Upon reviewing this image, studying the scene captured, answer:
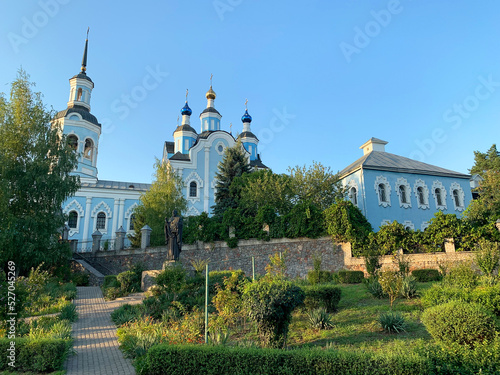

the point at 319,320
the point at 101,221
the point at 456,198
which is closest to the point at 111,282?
the point at 319,320

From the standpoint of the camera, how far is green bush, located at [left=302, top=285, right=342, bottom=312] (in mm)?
10227

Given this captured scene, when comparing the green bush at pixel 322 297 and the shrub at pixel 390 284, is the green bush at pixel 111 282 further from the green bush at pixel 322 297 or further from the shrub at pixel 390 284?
the shrub at pixel 390 284

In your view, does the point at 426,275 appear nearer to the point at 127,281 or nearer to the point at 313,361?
the point at 313,361

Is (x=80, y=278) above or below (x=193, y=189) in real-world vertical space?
below

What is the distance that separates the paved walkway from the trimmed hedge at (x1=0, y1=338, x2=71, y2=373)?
38 centimetres

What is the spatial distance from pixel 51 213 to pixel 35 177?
6.91ft

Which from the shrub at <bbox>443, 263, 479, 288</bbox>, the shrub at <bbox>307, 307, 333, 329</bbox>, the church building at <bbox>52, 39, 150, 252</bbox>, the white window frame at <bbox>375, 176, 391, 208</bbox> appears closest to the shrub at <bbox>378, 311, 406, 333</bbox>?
the shrub at <bbox>307, 307, 333, 329</bbox>

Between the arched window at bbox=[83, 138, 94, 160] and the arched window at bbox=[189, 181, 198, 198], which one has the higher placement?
the arched window at bbox=[83, 138, 94, 160]

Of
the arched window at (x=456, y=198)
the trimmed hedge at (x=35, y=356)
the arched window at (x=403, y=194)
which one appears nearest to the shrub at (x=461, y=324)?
the trimmed hedge at (x=35, y=356)

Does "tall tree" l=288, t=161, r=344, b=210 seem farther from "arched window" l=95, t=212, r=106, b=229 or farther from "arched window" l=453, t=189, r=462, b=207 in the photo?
"arched window" l=95, t=212, r=106, b=229

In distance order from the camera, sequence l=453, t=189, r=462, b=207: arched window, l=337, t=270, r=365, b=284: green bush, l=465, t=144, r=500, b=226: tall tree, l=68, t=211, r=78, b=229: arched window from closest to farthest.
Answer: l=337, t=270, r=365, b=284: green bush
l=465, t=144, r=500, b=226: tall tree
l=453, t=189, r=462, b=207: arched window
l=68, t=211, r=78, b=229: arched window

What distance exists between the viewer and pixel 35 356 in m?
6.76

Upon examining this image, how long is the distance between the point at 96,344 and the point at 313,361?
5.82 meters

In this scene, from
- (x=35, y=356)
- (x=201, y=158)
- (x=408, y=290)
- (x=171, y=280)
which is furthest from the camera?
(x=201, y=158)
